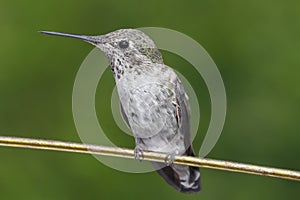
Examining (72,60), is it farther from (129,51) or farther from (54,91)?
(129,51)

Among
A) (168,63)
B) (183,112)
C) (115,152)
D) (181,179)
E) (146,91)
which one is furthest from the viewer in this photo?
(168,63)

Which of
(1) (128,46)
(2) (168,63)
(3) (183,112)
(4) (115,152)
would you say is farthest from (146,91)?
(2) (168,63)

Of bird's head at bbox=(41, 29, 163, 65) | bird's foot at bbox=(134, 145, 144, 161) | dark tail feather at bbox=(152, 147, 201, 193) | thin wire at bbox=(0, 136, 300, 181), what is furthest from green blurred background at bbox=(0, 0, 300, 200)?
thin wire at bbox=(0, 136, 300, 181)

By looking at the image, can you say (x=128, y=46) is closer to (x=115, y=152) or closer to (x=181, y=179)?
(x=115, y=152)

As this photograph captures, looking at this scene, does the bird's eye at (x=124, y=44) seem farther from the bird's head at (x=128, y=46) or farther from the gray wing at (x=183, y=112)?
the gray wing at (x=183, y=112)

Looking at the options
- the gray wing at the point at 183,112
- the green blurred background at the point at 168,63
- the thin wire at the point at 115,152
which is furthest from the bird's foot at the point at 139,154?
the green blurred background at the point at 168,63

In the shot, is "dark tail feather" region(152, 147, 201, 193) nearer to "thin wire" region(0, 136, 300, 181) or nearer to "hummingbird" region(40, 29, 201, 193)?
"hummingbird" region(40, 29, 201, 193)

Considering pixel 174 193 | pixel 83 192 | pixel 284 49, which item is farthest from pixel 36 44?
pixel 284 49
